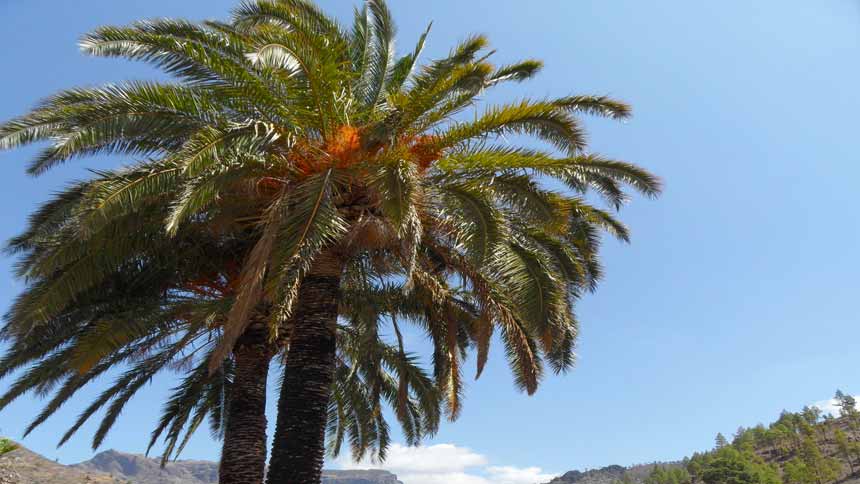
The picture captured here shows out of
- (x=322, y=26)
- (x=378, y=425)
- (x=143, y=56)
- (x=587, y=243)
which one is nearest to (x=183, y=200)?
(x=143, y=56)

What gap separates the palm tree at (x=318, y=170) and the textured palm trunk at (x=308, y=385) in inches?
1.0

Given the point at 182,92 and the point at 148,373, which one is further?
the point at 148,373

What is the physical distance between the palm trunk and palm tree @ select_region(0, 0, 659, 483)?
66.9 inches

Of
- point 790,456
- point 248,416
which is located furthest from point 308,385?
point 790,456

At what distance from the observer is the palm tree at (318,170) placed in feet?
28.0

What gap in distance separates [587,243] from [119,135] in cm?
821

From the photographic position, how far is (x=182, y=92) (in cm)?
920

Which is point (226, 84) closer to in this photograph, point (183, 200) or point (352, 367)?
point (183, 200)

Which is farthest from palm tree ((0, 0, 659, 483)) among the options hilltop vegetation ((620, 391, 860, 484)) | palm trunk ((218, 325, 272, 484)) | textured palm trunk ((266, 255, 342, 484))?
hilltop vegetation ((620, 391, 860, 484))

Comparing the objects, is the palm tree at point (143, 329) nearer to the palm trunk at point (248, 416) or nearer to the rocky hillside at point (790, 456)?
the palm trunk at point (248, 416)

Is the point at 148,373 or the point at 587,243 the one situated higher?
the point at 587,243

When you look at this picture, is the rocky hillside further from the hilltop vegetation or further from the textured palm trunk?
the textured palm trunk

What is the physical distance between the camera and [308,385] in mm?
9914

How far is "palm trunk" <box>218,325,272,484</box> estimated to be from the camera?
11500 mm
